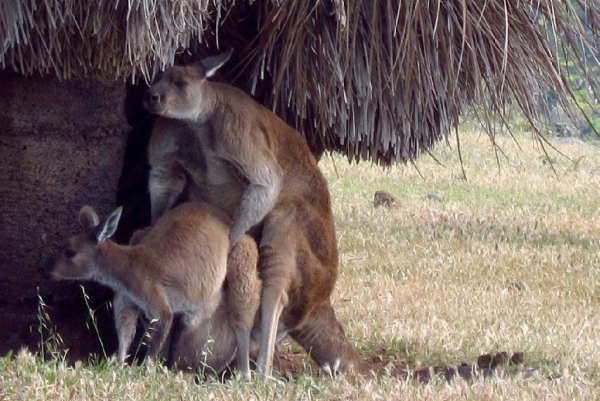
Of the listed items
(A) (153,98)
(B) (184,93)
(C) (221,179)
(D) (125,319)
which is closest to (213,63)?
(B) (184,93)

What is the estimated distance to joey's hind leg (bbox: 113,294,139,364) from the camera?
4977 millimetres

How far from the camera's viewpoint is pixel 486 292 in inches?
296

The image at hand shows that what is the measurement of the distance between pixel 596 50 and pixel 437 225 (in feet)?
16.2

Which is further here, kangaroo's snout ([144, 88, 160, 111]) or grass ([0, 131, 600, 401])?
kangaroo's snout ([144, 88, 160, 111])

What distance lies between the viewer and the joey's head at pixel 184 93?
491cm

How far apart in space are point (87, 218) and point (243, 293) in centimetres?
84

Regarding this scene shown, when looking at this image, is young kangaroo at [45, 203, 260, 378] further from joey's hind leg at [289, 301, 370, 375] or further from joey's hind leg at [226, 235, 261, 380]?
joey's hind leg at [289, 301, 370, 375]

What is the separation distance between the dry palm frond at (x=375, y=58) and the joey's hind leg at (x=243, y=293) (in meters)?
0.87

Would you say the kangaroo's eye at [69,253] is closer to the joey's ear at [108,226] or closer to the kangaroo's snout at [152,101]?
the joey's ear at [108,226]

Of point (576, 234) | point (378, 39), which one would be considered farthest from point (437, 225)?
point (378, 39)

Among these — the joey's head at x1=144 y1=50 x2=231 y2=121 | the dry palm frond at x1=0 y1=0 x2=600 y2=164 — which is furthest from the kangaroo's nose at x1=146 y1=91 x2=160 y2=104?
the dry palm frond at x1=0 y1=0 x2=600 y2=164

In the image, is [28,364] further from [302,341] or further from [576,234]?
[576,234]

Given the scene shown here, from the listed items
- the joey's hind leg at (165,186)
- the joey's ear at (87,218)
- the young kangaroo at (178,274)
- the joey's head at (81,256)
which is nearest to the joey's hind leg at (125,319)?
the young kangaroo at (178,274)

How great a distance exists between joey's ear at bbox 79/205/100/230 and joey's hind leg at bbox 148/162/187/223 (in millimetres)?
302
